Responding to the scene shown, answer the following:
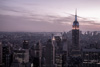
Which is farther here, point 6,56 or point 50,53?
point 50,53

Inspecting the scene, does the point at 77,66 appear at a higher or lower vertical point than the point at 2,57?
lower

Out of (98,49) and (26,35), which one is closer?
(26,35)

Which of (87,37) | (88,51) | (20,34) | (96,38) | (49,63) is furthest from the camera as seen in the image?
(87,37)

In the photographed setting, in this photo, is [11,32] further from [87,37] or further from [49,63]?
[87,37]

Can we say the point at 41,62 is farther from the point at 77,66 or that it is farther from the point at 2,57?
the point at 77,66

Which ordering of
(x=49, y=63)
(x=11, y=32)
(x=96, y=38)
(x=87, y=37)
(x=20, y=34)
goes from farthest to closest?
(x=87, y=37), (x=96, y=38), (x=49, y=63), (x=20, y=34), (x=11, y=32)

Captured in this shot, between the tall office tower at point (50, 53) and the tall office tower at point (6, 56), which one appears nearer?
the tall office tower at point (6, 56)

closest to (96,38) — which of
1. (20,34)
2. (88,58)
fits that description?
(88,58)

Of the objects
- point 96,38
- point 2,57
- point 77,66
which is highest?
point 96,38

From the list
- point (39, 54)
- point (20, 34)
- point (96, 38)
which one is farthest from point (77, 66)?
point (20, 34)

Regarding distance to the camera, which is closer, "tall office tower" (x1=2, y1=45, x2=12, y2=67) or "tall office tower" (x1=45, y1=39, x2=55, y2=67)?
"tall office tower" (x1=2, y1=45, x2=12, y2=67)
